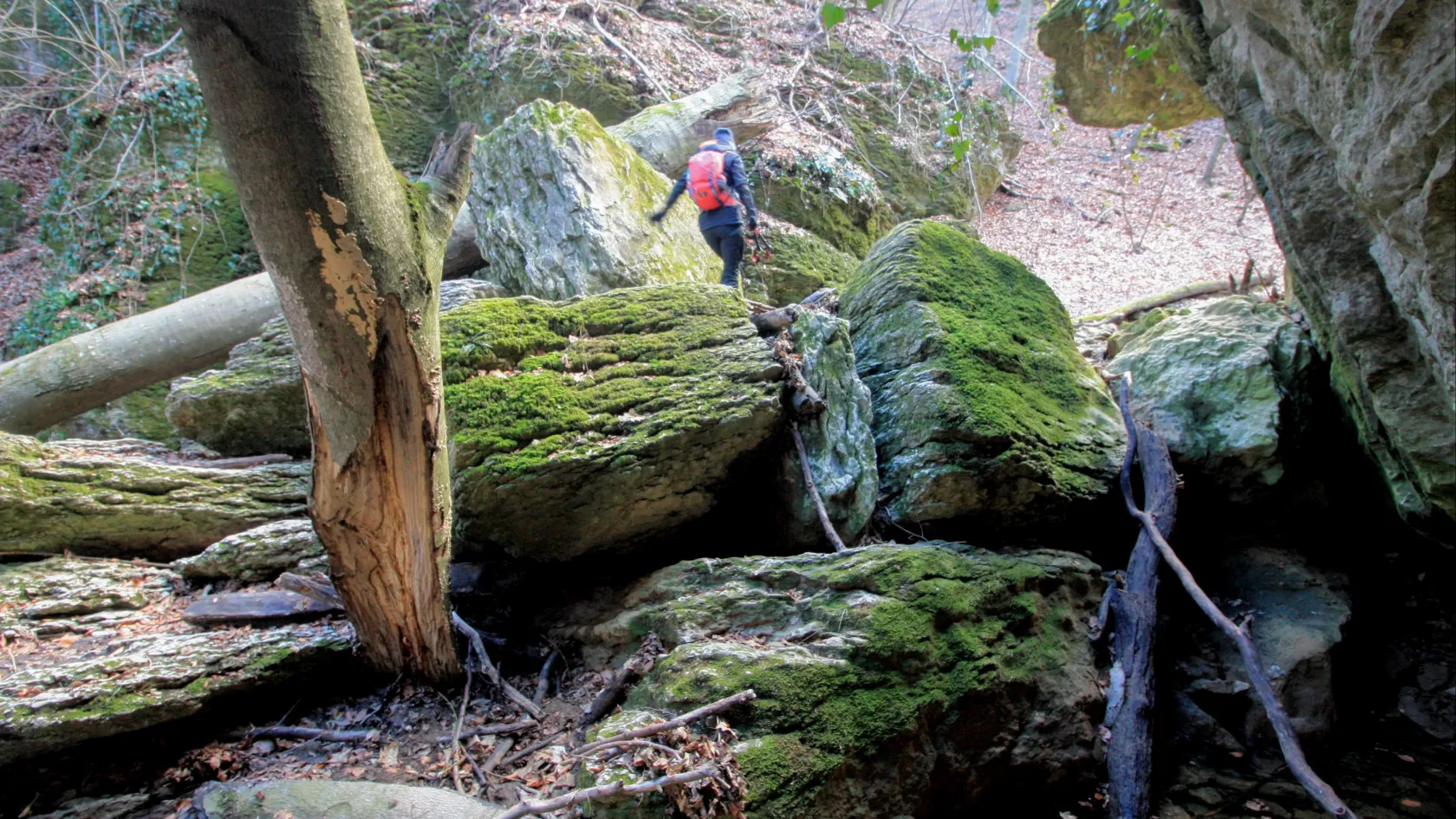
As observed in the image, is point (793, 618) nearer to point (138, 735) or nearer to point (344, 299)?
point (344, 299)

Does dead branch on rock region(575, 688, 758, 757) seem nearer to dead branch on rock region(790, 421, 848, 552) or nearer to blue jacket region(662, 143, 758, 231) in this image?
dead branch on rock region(790, 421, 848, 552)

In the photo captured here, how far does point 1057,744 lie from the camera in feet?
11.8

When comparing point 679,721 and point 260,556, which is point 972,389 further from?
point 260,556

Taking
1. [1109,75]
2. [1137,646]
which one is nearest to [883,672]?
[1137,646]

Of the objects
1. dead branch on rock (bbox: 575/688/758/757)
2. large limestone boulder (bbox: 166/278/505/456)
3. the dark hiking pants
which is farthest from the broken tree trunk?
large limestone boulder (bbox: 166/278/505/456)

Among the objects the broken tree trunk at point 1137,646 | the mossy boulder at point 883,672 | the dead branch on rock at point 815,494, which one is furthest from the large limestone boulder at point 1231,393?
the dead branch on rock at point 815,494

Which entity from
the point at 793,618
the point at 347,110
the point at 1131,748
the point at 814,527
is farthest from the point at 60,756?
the point at 1131,748

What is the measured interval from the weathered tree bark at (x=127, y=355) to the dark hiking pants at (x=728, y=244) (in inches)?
163

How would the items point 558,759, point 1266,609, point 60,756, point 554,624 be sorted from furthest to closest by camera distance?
point 1266,609 → point 554,624 → point 558,759 → point 60,756

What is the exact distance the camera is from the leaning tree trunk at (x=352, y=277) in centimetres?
227

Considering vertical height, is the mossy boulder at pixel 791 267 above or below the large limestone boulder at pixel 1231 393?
above

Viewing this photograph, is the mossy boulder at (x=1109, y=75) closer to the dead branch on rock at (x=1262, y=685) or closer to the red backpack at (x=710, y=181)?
the red backpack at (x=710, y=181)

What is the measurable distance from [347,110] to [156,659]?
269cm

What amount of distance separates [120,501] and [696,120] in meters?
6.93
